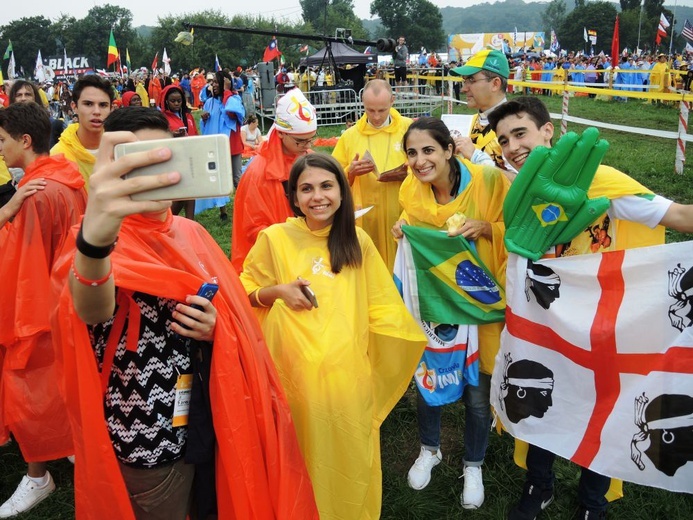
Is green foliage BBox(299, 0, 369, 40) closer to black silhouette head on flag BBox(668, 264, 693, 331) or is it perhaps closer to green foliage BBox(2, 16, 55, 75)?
green foliage BBox(2, 16, 55, 75)

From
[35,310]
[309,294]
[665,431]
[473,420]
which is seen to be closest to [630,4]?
[473,420]

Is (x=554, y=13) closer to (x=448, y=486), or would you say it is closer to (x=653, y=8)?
(x=653, y=8)

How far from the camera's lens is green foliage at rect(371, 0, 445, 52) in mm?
95188

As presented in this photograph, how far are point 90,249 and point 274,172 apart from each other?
2.46 meters

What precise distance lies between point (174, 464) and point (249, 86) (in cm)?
2298

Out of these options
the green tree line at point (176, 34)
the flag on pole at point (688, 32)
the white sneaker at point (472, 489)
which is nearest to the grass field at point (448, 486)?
the white sneaker at point (472, 489)

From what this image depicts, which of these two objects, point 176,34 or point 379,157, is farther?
point 176,34

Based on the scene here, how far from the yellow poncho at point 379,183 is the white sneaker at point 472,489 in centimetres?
157

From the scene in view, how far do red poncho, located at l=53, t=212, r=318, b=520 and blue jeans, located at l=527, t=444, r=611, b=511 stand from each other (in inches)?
51.4

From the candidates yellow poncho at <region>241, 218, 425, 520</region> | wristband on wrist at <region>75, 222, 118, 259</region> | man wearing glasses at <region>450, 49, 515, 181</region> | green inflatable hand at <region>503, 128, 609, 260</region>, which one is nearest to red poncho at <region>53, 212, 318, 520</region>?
yellow poncho at <region>241, 218, 425, 520</region>

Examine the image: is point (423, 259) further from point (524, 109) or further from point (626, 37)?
point (626, 37)

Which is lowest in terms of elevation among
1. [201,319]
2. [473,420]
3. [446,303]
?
[473,420]

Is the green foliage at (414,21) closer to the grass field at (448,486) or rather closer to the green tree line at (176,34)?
the green tree line at (176,34)

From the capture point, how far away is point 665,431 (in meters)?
2.31
